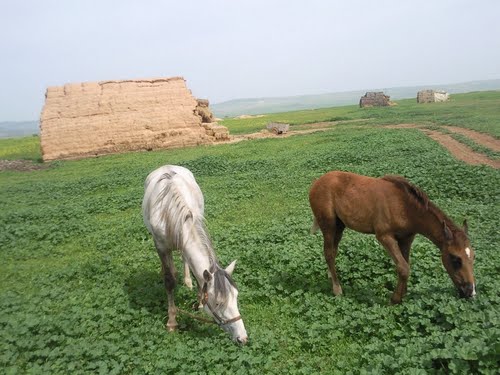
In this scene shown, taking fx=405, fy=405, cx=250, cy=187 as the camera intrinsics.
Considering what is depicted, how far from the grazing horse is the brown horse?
7.44ft

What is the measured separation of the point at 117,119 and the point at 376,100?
150 ft

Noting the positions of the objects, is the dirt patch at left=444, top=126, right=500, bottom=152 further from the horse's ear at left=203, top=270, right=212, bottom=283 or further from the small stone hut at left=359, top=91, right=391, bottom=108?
the small stone hut at left=359, top=91, right=391, bottom=108

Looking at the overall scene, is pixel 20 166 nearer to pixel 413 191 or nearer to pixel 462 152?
pixel 462 152

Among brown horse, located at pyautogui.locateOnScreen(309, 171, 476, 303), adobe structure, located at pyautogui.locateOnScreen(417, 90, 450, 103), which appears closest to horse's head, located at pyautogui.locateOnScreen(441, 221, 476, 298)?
brown horse, located at pyautogui.locateOnScreen(309, 171, 476, 303)

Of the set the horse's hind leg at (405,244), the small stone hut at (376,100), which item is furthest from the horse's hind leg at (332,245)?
the small stone hut at (376,100)

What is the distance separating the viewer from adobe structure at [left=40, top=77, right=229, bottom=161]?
30.4 m

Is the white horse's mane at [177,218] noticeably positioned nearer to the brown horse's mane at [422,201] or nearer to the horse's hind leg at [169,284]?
the horse's hind leg at [169,284]

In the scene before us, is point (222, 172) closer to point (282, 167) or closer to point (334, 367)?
point (282, 167)

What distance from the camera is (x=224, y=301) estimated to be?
568cm

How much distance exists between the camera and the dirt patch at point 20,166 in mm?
28623

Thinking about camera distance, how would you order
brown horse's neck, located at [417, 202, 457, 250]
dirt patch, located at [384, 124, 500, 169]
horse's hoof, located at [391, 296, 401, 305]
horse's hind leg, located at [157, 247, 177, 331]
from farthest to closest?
dirt patch, located at [384, 124, 500, 169] < horse's hind leg, located at [157, 247, 177, 331] < horse's hoof, located at [391, 296, 401, 305] < brown horse's neck, located at [417, 202, 457, 250]

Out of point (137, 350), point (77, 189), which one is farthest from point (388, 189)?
point (77, 189)

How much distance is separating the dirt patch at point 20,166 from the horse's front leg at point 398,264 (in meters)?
27.4

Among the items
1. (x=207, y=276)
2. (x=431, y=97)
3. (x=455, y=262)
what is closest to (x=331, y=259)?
(x=455, y=262)
